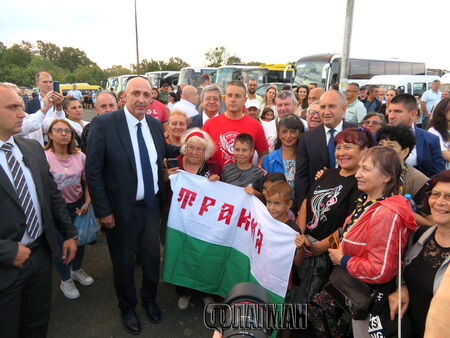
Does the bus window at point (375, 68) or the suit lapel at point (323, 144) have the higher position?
the bus window at point (375, 68)

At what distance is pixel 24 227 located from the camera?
6.73 feet

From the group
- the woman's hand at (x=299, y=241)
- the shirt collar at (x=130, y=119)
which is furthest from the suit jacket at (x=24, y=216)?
the woman's hand at (x=299, y=241)

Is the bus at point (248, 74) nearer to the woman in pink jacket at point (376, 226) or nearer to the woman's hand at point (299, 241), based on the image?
the woman's hand at point (299, 241)

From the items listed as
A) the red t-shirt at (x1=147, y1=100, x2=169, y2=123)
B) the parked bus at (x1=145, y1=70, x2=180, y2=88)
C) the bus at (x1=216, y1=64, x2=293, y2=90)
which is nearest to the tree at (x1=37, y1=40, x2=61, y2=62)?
the parked bus at (x1=145, y1=70, x2=180, y2=88)

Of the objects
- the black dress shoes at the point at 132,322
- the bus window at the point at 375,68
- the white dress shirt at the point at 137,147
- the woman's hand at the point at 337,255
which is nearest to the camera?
the woman's hand at the point at 337,255

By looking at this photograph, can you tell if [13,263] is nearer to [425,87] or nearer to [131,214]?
[131,214]

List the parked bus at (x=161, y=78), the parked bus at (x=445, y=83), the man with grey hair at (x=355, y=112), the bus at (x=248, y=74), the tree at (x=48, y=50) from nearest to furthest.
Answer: the man with grey hair at (x=355, y=112) < the parked bus at (x=445, y=83) < the bus at (x=248, y=74) < the parked bus at (x=161, y=78) < the tree at (x=48, y=50)

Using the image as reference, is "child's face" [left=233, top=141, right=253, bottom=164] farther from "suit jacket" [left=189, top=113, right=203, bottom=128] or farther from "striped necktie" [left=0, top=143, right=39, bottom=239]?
"striped necktie" [left=0, top=143, right=39, bottom=239]

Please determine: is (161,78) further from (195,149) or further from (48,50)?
(48,50)

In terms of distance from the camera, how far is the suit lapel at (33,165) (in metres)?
2.17

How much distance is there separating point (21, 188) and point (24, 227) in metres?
0.26

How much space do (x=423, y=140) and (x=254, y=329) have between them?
9.36 feet

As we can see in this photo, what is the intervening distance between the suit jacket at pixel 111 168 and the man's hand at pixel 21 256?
73 cm

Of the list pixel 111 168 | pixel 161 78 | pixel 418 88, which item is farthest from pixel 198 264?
pixel 161 78
